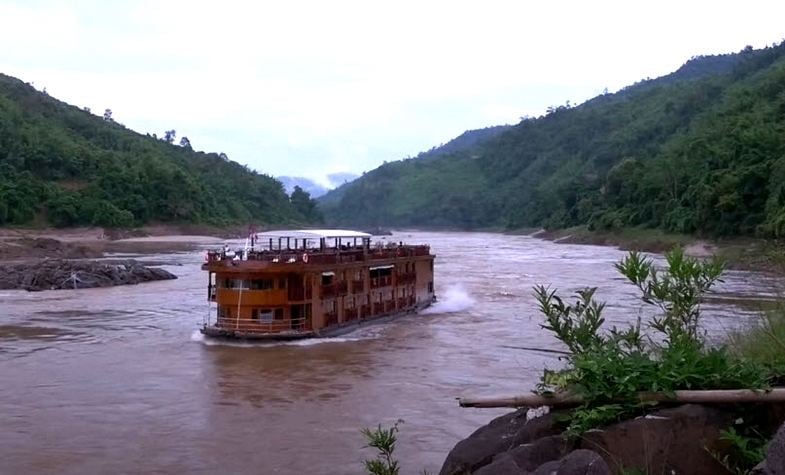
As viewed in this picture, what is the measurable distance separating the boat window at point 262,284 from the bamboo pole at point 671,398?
19.5 meters

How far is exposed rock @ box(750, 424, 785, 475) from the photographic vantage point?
4.89 metres

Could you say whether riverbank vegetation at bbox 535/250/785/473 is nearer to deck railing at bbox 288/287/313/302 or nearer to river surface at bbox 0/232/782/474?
river surface at bbox 0/232/782/474

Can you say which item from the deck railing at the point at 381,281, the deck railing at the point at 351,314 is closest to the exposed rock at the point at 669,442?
the deck railing at the point at 351,314

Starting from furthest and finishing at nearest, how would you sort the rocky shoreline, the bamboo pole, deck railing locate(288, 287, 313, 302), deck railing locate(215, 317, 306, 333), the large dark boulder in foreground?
1. the large dark boulder in foreground
2. deck railing locate(288, 287, 313, 302)
3. deck railing locate(215, 317, 306, 333)
4. the rocky shoreline
5. the bamboo pole

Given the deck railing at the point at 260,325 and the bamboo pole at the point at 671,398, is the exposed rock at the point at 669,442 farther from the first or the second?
the deck railing at the point at 260,325

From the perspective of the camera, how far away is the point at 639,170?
293ft

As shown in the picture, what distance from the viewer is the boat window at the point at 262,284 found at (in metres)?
25.7

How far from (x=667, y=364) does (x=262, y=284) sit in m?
20.5

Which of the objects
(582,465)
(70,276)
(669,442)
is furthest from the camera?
(70,276)

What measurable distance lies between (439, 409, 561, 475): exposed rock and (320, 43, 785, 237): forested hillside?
29.2 m

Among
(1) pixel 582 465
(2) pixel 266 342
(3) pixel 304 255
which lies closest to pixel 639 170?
(3) pixel 304 255

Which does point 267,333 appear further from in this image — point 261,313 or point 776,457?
point 776,457

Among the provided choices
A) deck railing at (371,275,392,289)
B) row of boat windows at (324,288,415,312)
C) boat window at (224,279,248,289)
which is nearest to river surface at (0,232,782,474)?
row of boat windows at (324,288,415,312)

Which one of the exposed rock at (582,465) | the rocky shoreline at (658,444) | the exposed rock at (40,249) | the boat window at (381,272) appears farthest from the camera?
the exposed rock at (40,249)
